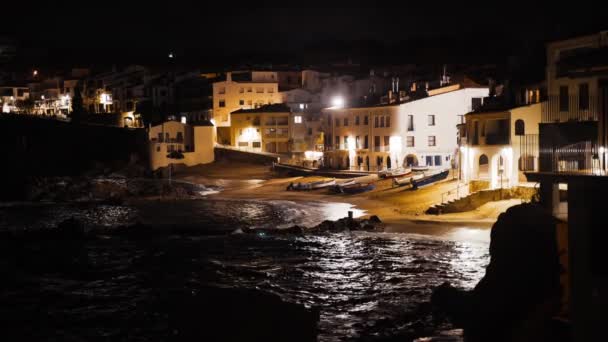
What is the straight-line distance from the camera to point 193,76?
4171 inches

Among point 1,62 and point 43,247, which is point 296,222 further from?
point 1,62

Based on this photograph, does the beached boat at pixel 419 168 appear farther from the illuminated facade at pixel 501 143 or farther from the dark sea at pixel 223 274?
the dark sea at pixel 223 274

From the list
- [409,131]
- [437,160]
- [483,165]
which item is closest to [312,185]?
[409,131]

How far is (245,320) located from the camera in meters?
17.2

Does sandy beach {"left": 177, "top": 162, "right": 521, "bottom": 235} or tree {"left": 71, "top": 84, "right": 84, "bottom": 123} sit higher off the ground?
tree {"left": 71, "top": 84, "right": 84, "bottom": 123}

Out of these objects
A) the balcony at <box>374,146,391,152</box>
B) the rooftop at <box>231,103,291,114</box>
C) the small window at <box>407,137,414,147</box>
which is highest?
the rooftop at <box>231,103,291,114</box>

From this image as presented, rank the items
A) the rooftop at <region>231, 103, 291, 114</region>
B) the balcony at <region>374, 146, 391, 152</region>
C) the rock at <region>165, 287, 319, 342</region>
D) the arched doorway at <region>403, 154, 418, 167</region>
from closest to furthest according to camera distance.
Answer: the rock at <region>165, 287, 319, 342</region> < the arched doorway at <region>403, 154, 418, 167</region> < the balcony at <region>374, 146, 391, 152</region> < the rooftop at <region>231, 103, 291, 114</region>

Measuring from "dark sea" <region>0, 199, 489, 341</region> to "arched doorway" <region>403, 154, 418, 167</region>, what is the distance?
19769mm

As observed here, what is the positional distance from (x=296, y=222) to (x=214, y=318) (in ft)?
85.5

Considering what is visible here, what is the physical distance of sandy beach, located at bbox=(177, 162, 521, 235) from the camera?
125 feet

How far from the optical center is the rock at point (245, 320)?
16516 mm

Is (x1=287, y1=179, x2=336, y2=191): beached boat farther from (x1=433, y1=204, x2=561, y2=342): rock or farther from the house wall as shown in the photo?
(x1=433, y1=204, x2=561, y2=342): rock

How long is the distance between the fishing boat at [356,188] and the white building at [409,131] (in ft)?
27.9

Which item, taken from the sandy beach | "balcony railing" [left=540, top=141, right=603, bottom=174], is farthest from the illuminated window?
"balcony railing" [left=540, top=141, right=603, bottom=174]
